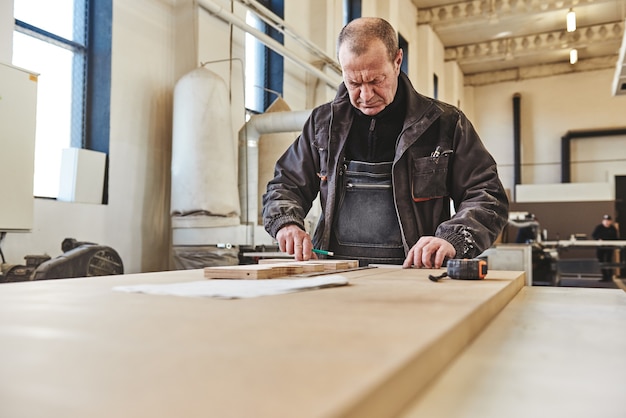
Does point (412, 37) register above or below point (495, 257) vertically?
above

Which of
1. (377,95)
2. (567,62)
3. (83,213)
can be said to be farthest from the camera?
(567,62)

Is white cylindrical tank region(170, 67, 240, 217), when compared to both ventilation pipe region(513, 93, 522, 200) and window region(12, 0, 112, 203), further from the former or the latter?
ventilation pipe region(513, 93, 522, 200)

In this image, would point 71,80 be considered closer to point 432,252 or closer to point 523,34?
point 432,252

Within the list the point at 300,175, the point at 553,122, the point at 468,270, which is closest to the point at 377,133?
the point at 300,175

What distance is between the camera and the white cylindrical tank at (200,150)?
4.16m

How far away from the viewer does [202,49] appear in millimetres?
4797

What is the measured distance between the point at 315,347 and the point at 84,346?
22cm

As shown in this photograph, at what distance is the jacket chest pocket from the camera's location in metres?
2.01

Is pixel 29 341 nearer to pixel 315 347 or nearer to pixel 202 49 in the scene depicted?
pixel 315 347

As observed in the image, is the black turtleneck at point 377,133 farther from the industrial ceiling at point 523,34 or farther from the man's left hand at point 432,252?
the industrial ceiling at point 523,34

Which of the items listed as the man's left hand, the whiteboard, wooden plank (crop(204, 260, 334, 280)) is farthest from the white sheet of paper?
the whiteboard

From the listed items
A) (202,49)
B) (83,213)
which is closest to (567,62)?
(202,49)

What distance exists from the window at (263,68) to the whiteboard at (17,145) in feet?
10.1

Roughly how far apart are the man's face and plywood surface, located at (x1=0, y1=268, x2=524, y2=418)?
4.11 feet
